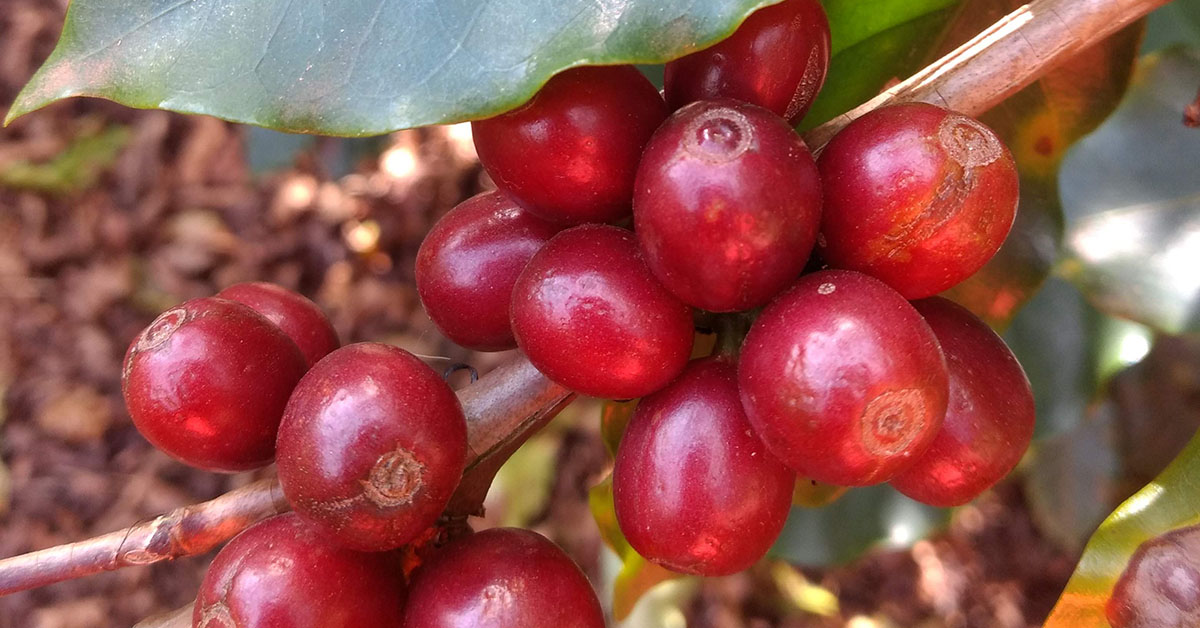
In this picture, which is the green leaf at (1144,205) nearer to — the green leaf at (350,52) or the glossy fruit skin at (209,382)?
the green leaf at (350,52)

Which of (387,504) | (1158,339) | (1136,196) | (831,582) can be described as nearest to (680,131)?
(387,504)

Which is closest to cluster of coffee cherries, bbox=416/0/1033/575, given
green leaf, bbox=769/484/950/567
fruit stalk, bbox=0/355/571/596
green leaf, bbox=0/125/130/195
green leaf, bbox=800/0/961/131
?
fruit stalk, bbox=0/355/571/596

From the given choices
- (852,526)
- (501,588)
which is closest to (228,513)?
(501,588)

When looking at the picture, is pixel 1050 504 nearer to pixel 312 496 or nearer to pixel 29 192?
pixel 312 496

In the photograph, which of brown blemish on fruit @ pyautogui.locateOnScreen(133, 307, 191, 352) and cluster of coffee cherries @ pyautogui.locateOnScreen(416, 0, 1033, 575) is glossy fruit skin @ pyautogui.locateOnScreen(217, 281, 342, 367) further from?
cluster of coffee cherries @ pyautogui.locateOnScreen(416, 0, 1033, 575)

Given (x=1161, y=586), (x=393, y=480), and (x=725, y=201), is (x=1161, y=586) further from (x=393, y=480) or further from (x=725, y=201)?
(x=393, y=480)

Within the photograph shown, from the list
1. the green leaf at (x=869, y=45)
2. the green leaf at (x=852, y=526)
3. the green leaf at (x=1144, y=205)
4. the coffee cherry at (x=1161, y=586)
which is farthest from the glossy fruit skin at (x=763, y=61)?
the green leaf at (x=852, y=526)
